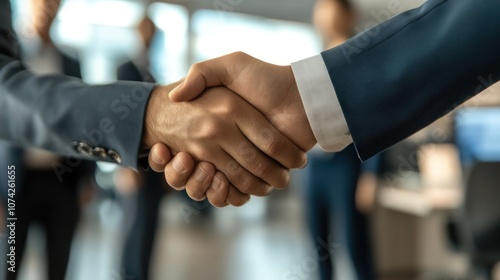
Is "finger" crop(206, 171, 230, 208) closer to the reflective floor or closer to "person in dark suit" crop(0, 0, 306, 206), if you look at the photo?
"person in dark suit" crop(0, 0, 306, 206)

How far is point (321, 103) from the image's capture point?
992 millimetres

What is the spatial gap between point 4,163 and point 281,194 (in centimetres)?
589

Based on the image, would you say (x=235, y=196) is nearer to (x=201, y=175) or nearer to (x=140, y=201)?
(x=201, y=175)

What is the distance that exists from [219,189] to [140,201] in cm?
104

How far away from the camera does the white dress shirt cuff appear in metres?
0.98

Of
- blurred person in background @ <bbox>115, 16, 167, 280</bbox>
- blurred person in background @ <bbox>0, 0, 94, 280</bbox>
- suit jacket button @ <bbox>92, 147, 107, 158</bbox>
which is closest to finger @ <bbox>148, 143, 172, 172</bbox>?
suit jacket button @ <bbox>92, 147, 107, 158</bbox>

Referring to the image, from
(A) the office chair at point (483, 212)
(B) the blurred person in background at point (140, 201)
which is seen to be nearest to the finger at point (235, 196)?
(B) the blurred person in background at point (140, 201)

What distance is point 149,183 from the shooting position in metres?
2.11

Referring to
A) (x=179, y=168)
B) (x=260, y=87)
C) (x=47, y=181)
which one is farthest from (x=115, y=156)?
(x=47, y=181)

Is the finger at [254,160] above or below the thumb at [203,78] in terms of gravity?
below

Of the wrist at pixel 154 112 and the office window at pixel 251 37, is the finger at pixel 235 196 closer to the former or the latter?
the wrist at pixel 154 112

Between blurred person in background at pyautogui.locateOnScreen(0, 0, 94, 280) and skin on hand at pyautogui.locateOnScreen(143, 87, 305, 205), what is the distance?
78 cm

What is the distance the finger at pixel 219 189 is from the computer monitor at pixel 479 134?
1.70 meters

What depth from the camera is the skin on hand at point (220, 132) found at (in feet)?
3.54
